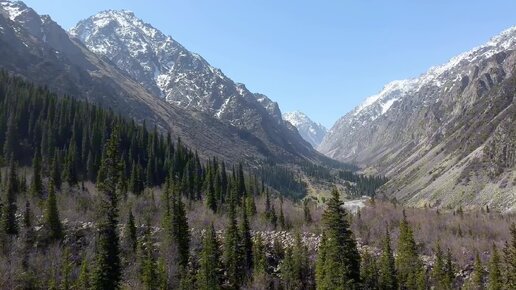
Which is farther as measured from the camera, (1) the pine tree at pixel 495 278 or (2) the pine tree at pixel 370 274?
(2) the pine tree at pixel 370 274

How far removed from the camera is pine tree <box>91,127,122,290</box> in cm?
4275

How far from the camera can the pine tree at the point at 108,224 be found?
1683 inches

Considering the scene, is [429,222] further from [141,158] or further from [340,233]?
[340,233]

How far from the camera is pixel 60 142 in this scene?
156250 millimetres

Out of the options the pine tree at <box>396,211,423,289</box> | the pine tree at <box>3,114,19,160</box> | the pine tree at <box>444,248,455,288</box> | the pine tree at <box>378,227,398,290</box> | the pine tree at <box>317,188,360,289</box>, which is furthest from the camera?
the pine tree at <box>3,114,19,160</box>

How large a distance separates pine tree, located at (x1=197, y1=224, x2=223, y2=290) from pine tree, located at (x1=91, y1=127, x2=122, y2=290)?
34.1 m

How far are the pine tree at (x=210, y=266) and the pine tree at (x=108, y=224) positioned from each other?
112 ft

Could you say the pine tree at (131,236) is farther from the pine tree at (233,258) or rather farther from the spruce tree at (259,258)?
the spruce tree at (259,258)

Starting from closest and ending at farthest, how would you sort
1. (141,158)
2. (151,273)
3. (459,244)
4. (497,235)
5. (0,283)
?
(0,283) < (151,273) < (459,244) < (497,235) < (141,158)

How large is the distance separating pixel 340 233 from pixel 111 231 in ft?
82.0

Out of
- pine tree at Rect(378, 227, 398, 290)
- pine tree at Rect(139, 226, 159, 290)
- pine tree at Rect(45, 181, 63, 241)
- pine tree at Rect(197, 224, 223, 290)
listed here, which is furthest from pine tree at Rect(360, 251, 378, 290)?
pine tree at Rect(45, 181, 63, 241)

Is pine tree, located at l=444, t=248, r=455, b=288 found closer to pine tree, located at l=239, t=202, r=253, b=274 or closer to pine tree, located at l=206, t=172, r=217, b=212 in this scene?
pine tree, located at l=239, t=202, r=253, b=274

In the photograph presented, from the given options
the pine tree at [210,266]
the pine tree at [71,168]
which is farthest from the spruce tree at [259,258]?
the pine tree at [71,168]

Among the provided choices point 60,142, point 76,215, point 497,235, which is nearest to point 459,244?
point 497,235
